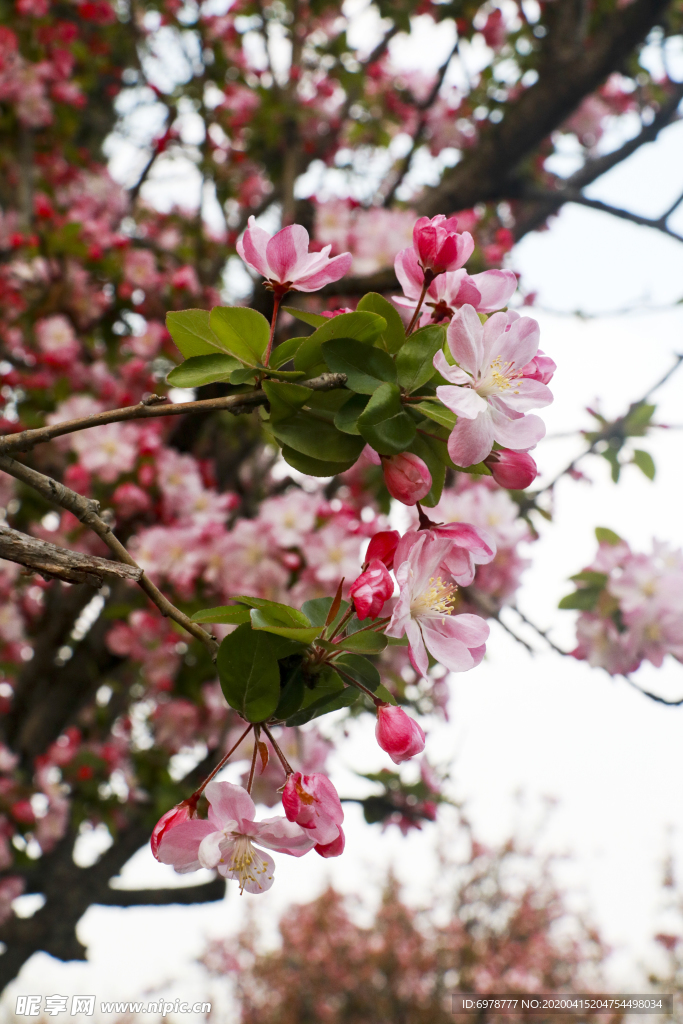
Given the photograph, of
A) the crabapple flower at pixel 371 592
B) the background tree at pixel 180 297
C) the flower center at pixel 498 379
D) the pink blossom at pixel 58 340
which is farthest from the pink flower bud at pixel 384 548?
the pink blossom at pixel 58 340

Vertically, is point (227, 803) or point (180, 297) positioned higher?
point (180, 297)

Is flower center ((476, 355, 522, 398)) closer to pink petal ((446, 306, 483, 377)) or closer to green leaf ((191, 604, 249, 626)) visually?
pink petal ((446, 306, 483, 377))

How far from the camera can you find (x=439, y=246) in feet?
2.14

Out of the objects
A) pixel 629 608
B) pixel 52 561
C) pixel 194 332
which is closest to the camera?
pixel 52 561

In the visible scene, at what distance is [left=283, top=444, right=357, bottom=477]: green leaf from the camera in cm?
61

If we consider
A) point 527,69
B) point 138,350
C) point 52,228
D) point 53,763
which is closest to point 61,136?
point 52,228

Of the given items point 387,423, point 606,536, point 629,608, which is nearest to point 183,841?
point 387,423

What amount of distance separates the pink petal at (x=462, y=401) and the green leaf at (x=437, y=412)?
0.02m

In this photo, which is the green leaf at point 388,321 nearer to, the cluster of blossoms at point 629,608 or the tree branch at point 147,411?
the tree branch at point 147,411

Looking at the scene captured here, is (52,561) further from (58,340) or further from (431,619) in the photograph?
(58,340)

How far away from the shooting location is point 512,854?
7.45m

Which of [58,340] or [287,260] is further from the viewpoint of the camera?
[58,340]

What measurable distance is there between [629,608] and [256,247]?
3.87 feet

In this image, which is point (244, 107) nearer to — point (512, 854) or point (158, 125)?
point (158, 125)
